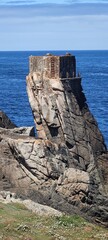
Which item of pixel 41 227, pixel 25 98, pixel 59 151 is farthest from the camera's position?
pixel 25 98

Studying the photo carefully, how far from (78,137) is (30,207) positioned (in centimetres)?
1533

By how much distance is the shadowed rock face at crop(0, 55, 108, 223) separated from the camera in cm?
4784

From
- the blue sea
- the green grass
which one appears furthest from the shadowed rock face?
the blue sea

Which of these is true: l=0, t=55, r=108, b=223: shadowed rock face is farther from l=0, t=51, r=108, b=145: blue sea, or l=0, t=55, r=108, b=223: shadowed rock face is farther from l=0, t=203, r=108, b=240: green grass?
l=0, t=51, r=108, b=145: blue sea

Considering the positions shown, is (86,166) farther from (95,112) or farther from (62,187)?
(95,112)

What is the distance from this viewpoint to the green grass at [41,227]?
34.8 metres

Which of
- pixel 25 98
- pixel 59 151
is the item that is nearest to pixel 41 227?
pixel 59 151

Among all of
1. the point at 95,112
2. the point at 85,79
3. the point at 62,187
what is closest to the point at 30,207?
the point at 62,187

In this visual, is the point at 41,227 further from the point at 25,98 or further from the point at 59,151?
the point at 25,98

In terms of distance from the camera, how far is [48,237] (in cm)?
3506

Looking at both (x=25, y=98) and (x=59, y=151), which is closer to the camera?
(x=59, y=151)

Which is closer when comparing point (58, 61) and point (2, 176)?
point (2, 176)

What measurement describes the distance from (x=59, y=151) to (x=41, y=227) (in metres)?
15.0

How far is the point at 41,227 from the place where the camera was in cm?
3662
